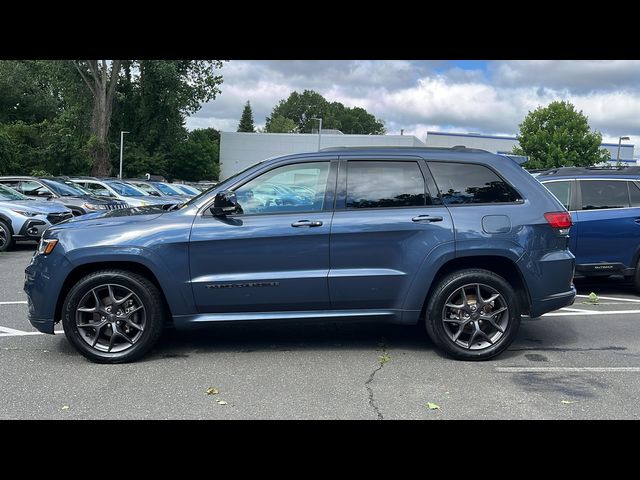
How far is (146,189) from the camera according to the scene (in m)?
20.6

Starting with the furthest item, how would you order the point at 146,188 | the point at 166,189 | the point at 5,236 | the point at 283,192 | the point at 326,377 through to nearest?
1. the point at 166,189
2. the point at 146,188
3. the point at 5,236
4. the point at 283,192
5. the point at 326,377

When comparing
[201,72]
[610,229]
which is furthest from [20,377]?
[201,72]

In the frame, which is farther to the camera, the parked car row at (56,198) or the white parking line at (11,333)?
the parked car row at (56,198)

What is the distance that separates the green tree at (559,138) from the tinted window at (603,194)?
32.2 meters

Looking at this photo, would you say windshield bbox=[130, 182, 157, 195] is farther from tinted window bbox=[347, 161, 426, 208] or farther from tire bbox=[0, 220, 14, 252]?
tinted window bbox=[347, 161, 426, 208]

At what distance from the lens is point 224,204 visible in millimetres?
4746

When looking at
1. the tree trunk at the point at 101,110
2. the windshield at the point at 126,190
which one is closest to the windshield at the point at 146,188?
the windshield at the point at 126,190

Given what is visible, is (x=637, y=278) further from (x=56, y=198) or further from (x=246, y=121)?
(x=246, y=121)

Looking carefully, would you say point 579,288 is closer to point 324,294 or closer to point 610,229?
point 610,229

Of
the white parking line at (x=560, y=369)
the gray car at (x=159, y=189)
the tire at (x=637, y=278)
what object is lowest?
the white parking line at (x=560, y=369)

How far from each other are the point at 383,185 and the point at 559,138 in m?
38.1

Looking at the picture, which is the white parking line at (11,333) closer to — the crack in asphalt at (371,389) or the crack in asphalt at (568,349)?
the crack in asphalt at (371,389)

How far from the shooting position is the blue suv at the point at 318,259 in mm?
4770

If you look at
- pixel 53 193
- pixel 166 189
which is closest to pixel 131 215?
pixel 53 193
